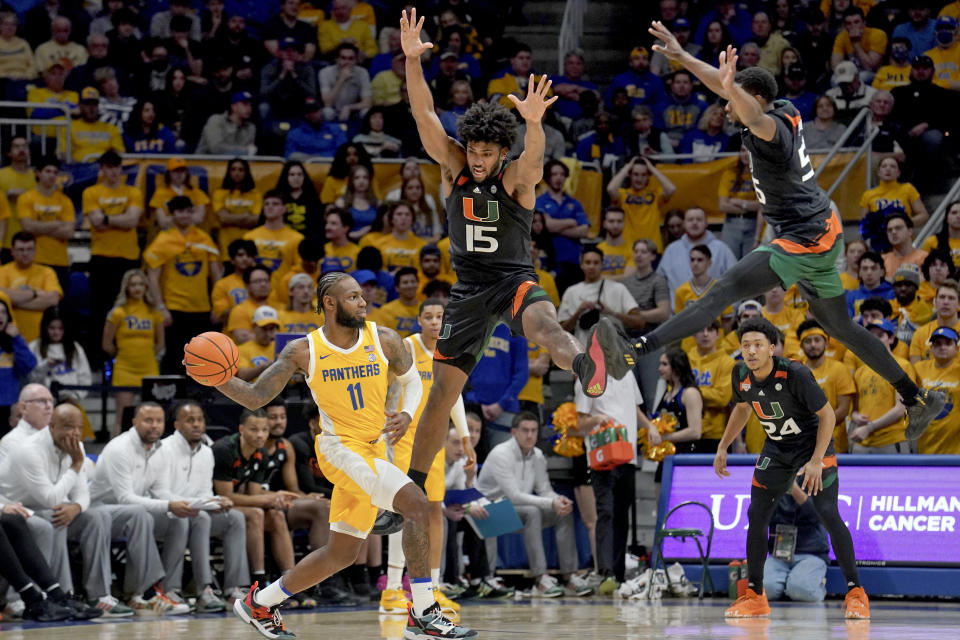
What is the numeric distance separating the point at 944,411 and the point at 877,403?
1.93 feet

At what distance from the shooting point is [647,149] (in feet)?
53.5

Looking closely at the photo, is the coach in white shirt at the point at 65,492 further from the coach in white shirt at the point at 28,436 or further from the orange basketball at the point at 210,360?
the orange basketball at the point at 210,360

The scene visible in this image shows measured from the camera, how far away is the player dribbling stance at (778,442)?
9.70m

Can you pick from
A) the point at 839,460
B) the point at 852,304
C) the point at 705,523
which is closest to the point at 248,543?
the point at 705,523

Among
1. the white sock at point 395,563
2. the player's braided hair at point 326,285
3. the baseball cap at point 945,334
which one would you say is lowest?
the white sock at point 395,563

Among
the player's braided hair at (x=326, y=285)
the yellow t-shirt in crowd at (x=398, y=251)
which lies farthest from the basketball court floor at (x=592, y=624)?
the yellow t-shirt in crowd at (x=398, y=251)

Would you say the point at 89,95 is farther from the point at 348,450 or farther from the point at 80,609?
the point at 348,450

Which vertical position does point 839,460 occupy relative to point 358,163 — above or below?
below

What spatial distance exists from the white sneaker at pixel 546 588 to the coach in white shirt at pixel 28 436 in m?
4.23

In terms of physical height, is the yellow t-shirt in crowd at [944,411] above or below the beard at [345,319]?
below

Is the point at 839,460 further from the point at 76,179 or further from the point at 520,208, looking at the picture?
the point at 76,179

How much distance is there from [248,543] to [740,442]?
4791mm

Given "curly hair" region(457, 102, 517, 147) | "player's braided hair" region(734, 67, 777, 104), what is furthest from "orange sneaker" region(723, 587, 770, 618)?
"curly hair" region(457, 102, 517, 147)

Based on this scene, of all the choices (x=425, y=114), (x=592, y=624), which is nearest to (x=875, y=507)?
(x=592, y=624)
